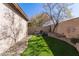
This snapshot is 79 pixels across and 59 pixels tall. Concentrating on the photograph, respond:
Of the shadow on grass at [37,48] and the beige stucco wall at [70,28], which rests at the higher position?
the beige stucco wall at [70,28]

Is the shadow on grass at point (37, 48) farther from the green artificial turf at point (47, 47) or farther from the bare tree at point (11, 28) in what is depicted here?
the bare tree at point (11, 28)

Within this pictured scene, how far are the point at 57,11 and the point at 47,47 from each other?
0.70 m

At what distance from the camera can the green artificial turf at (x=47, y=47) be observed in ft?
10.4

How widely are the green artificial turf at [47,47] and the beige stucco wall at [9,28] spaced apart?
27cm

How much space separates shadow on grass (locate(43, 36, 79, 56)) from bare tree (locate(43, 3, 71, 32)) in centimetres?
34

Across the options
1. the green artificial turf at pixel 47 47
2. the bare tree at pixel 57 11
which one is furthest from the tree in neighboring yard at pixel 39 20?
the green artificial turf at pixel 47 47

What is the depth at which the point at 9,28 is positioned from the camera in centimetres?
321

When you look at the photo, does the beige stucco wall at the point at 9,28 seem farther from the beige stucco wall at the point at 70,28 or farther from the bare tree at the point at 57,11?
the beige stucco wall at the point at 70,28

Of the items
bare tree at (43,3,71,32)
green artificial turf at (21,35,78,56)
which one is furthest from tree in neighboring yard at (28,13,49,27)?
green artificial turf at (21,35,78,56)

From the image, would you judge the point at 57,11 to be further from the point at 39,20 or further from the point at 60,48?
the point at 60,48

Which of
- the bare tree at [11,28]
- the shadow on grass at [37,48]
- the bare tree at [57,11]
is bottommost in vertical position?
the shadow on grass at [37,48]

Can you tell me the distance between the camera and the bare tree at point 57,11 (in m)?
3.19

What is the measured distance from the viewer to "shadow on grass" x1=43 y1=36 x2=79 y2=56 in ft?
10.4

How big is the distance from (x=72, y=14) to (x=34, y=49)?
3.19 feet
